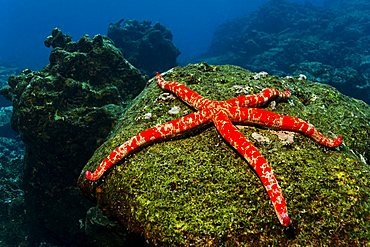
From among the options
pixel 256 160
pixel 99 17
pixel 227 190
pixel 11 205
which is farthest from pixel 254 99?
pixel 99 17

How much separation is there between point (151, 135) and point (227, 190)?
1.47 metres

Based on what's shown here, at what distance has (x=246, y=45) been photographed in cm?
3869

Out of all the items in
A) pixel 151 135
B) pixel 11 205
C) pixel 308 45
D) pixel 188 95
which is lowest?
pixel 308 45

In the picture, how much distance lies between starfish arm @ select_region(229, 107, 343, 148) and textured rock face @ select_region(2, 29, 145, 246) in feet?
16.8

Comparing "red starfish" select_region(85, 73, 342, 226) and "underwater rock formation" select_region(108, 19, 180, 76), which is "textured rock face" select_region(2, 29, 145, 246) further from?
"underwater rock formation" select_region(108, 19, 180, 76)

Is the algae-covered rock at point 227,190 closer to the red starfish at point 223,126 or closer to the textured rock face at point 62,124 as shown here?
the red starfish at point 223,126

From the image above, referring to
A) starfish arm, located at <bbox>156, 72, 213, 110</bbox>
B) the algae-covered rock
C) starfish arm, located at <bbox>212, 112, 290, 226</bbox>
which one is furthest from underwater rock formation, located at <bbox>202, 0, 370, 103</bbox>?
starfish arm, located at <bbox>212, 112, 290, 226</bbox>

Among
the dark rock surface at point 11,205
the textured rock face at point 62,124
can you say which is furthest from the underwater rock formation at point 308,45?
the dark rock surface at point 11,205

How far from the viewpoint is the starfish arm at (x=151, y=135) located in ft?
14.2

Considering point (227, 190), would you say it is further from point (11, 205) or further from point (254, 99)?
point (11, 205)

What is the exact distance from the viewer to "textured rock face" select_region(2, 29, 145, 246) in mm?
8500

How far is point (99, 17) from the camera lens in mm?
128250

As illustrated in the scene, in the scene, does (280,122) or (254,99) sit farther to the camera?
(254,99)

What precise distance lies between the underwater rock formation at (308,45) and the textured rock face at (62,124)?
56.1ft
